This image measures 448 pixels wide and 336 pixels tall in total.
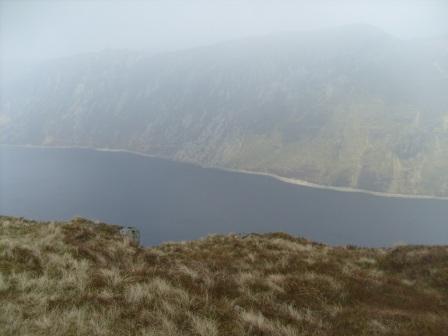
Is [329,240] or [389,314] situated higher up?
[389,314]

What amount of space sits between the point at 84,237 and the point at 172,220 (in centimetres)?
16363

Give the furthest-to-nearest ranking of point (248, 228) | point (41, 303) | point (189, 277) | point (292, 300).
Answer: point (248, 228) < point (189, 277) < point (292, 300) < point (41, 303)

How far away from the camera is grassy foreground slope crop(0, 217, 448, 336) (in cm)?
Result: 717

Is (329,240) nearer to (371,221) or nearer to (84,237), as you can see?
(371,221)

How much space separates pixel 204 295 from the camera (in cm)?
910

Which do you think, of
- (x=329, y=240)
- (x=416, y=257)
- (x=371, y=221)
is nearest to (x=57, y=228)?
(x=416, y=257)

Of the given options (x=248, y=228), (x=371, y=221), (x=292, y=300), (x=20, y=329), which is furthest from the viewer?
(x=371, y=221)

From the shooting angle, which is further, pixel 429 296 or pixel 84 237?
pixel 84 237

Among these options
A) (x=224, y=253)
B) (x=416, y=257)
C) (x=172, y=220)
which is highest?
(x=416, y=257)

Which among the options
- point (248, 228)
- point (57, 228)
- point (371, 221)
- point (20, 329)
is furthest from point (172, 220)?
point (20, 329)

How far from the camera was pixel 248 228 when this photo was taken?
171 meters

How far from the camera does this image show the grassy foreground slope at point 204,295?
717 cm

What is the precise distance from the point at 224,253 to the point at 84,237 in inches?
247

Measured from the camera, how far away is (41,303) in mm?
7871
